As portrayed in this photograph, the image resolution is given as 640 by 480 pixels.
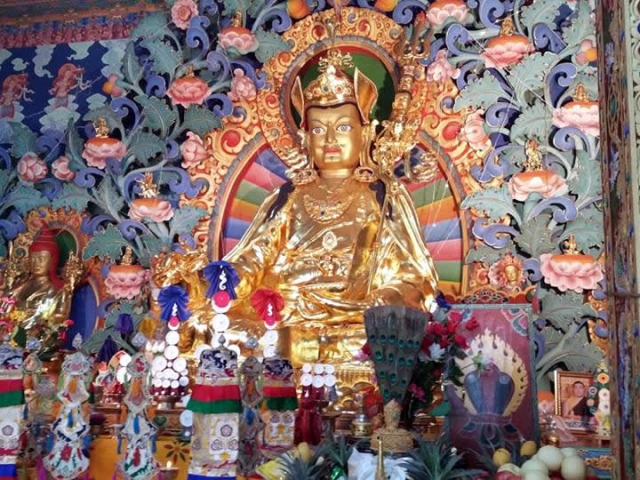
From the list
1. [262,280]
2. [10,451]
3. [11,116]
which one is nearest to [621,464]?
[10,451]

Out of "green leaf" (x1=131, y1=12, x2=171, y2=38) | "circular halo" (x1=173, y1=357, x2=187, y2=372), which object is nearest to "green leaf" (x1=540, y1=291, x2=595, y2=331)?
"circular halo" (x1=173, y1=357, x2=187, y2=372)

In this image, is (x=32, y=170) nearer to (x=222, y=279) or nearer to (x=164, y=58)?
(x=164, y=58)

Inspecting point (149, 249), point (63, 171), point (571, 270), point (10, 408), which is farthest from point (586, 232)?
point (63, 171)

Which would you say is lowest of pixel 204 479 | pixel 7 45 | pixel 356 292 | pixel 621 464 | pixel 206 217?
pixel 204 479

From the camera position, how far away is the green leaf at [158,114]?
5953 mm

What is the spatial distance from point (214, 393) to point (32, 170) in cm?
372

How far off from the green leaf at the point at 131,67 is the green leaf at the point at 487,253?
302 centimetres

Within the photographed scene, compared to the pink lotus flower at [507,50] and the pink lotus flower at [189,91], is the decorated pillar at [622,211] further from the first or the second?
the pink lotus flower at [189,91]

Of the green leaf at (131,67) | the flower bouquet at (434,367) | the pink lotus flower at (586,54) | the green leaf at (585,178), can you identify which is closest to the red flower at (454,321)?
the flower bouquet at (434,367)

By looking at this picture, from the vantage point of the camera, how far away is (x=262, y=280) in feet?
18.3

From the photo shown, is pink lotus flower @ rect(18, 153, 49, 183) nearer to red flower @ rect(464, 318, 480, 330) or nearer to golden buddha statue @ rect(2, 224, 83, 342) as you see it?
golden buddha statue @ rect(2, 224, 83, 342)

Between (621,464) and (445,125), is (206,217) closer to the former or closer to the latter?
(445,125)

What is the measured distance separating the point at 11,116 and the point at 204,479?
4495mm

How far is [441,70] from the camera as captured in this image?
554cm
